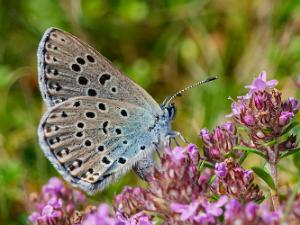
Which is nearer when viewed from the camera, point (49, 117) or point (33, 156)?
point (49, 117)

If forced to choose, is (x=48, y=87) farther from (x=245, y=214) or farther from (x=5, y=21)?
(x=5, y=21)

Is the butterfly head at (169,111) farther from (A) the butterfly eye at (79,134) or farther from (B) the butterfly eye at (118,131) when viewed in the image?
(A) the butterfly eye at (79,134)

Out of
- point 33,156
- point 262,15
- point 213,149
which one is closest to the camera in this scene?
point 213,149

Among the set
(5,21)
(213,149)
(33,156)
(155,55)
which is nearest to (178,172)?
(213,149)

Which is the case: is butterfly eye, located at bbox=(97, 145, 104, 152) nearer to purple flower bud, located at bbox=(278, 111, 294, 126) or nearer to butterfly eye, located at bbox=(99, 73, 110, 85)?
butterfly eye, located at bbox=(99, 73, 110, 85)

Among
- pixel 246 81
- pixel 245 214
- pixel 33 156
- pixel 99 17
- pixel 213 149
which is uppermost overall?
pixel 99 17

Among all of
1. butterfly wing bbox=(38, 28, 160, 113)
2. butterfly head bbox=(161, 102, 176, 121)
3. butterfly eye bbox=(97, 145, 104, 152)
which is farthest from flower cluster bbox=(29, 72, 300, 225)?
butterfly wing bbox=(38, 28, 160, 113)

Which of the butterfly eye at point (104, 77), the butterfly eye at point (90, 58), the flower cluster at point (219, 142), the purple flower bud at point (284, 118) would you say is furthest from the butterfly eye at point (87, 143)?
the purple flower bud at point (284, 118)

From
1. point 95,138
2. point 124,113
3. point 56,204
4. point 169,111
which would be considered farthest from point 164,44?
point 56,204

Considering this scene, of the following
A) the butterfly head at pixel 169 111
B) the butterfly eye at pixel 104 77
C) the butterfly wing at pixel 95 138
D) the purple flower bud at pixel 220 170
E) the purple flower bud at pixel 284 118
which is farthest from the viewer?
the butterfly head at pixel 169 111
